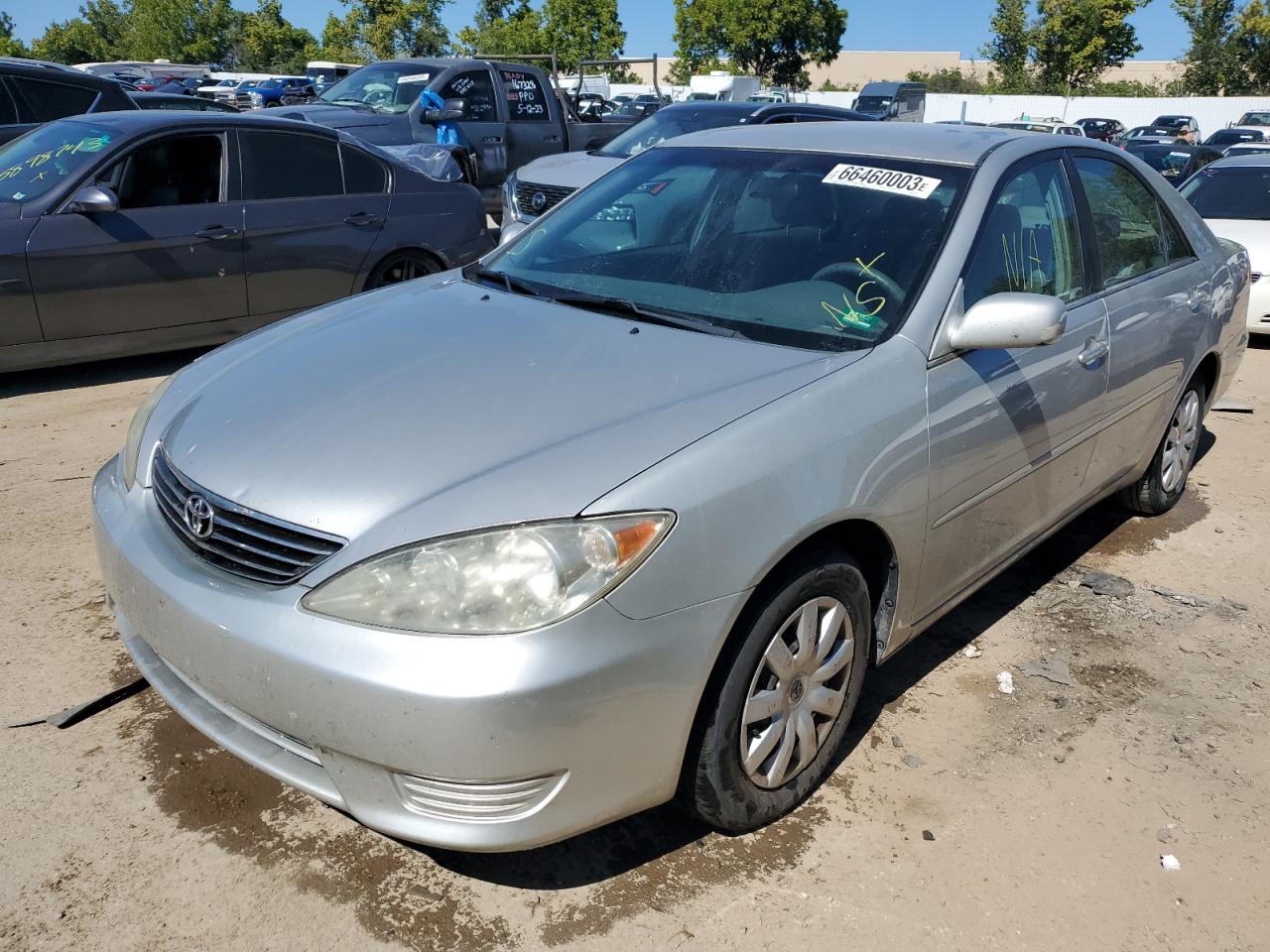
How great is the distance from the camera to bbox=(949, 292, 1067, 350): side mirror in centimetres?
Result: 286

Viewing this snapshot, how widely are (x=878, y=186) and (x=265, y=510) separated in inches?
81.9

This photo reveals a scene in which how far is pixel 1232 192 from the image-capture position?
9.45 meters

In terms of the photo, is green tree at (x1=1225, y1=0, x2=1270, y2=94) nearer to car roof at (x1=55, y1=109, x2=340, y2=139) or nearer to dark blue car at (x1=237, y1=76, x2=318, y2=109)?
dark blue car at (x1=237, y1=76, x2=318, y2=109)

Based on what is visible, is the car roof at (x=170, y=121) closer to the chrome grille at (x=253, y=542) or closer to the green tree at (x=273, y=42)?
the chrome grille at (x=253, y=542)

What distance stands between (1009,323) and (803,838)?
4.70ft

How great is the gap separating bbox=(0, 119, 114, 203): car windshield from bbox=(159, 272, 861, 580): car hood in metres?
3.65

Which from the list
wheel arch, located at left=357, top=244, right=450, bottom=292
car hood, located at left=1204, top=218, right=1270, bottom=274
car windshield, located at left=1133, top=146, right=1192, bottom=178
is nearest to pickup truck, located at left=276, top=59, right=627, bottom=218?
wheel arch, located at left=357, top=244, right=450, bottom=292

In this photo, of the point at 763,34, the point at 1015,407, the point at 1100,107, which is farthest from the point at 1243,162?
the point at 763,34

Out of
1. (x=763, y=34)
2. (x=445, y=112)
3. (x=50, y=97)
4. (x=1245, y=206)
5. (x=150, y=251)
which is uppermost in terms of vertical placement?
(x=763, y=34)

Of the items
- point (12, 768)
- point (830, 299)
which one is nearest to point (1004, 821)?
point (830, 299)

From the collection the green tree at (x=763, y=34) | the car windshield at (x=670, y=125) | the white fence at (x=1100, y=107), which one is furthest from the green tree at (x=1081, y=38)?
the car windshield at (x=670, y=125)

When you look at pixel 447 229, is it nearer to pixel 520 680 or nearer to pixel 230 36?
pixel 520 680

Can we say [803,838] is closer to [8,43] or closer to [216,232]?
[216,232]

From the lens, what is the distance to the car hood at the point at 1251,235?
8.34m
